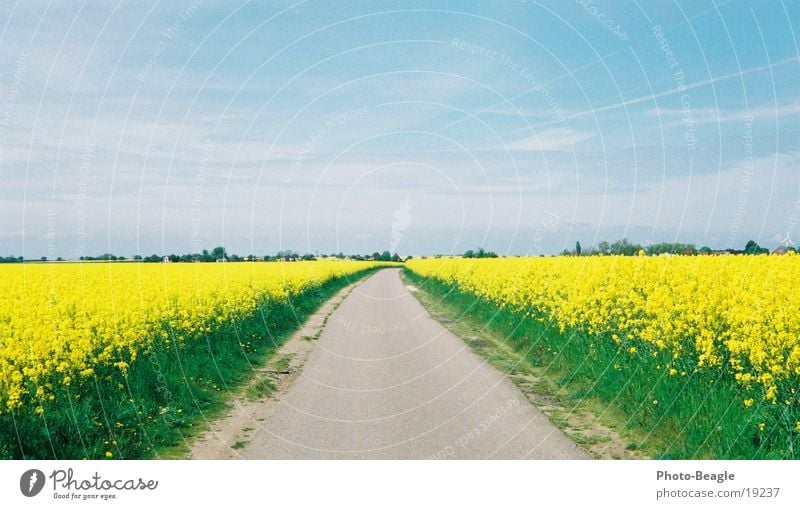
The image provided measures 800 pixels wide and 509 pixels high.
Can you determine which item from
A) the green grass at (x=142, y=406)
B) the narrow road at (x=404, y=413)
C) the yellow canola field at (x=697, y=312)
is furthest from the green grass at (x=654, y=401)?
the green grass at (x=142, y=406)

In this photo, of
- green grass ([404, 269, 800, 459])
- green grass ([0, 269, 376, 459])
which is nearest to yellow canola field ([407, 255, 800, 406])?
green grass ([404, 269, 800, 459])

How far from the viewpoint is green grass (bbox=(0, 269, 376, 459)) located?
6676 mm

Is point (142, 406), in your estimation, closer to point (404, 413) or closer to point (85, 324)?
point (85, 324)

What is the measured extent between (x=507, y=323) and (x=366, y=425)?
10.2 metres

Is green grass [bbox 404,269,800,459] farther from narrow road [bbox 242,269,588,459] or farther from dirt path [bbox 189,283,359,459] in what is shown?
dirt path [bbox 189,283,359,459]

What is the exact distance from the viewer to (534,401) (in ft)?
31.7

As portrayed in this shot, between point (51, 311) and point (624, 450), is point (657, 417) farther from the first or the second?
point (51, 311)

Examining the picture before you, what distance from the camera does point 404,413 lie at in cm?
884

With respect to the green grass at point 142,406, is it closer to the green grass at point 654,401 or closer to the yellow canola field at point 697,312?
the green grass at point 654,401

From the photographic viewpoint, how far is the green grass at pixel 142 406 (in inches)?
263

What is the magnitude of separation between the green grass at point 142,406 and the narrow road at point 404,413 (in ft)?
3.56

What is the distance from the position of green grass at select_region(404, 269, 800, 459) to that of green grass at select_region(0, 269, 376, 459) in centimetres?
502

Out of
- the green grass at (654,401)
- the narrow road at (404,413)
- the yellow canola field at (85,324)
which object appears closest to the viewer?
the green grass at (654,401)

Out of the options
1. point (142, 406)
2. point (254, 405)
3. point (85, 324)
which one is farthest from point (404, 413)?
point (85, 324)
